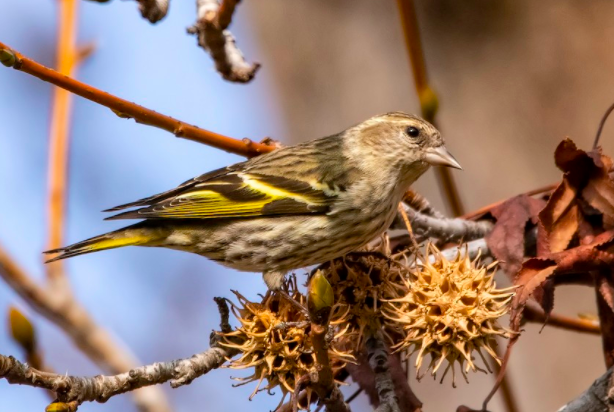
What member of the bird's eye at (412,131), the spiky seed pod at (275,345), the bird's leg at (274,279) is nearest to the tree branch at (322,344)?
the spiky seed pod at (275,345)

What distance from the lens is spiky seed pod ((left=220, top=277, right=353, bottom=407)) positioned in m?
2.93

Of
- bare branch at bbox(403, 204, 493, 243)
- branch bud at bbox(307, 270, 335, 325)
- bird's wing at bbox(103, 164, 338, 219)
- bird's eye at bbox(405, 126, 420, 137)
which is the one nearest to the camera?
branch bud at bbox(307, 270, 335, 325)

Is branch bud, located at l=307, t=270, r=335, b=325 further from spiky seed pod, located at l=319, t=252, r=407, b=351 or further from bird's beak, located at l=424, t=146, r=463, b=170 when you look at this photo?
bird's beak, located at l=424, t=146, r=463, b=170

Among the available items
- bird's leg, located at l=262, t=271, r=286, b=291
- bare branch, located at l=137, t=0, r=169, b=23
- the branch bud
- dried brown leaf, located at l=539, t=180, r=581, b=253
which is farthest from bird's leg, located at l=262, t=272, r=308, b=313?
bare branch, located at l=137, t=0, r=169, b=23

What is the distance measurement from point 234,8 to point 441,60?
3.15 meters

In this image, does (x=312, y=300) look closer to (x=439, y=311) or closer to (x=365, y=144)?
(x=439, y=311)

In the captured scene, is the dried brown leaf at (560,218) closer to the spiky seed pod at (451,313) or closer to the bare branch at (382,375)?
the spiky seed pod at (451,313)

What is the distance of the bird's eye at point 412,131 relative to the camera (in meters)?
4.36

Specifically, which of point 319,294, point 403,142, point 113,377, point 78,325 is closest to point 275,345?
point 113,377

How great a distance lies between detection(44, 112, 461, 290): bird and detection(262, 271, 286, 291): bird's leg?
15 millimetres

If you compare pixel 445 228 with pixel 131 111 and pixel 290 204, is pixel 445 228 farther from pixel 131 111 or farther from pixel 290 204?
pixel 131 111

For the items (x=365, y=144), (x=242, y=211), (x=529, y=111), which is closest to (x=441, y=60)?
(x=529, y=111)

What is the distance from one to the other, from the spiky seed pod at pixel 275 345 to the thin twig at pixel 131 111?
58 centimetres

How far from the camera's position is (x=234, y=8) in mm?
3367
